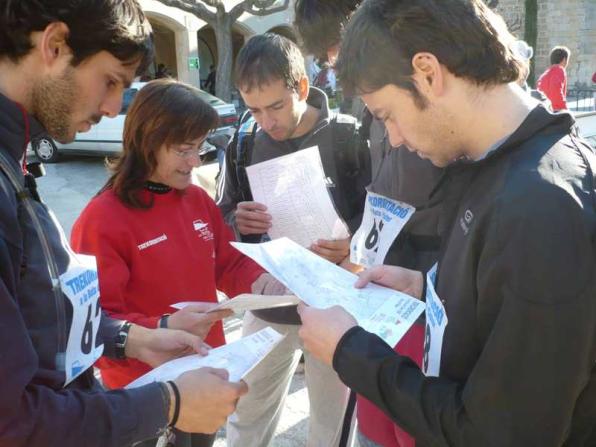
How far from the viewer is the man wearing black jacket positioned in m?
0.96

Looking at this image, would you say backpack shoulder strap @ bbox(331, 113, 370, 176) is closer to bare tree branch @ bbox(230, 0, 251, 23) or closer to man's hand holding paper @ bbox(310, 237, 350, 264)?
man's hand holding paper @ bbox(310, 237, 350, 264)

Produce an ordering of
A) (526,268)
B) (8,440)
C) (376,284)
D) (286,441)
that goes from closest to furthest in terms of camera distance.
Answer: (526,268) < (8,440) < (376,284) < (286,441)

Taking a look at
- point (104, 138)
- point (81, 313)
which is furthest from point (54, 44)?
point (104, 138)

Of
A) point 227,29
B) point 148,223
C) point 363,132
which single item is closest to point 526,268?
point 148,223

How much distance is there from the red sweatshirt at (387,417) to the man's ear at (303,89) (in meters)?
1.15

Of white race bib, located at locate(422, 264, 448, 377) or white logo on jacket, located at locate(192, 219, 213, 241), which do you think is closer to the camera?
white race bib, located at locate(422, 264, 448, 377)

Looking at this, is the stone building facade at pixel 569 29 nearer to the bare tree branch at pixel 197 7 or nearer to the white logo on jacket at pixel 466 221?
the bare tree branch at pixel 197 7

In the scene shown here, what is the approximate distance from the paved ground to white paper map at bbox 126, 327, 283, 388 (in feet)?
5.14

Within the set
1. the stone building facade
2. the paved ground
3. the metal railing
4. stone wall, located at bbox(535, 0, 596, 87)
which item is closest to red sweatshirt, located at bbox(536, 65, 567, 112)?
the metal railing

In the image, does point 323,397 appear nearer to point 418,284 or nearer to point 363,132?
point 418,284

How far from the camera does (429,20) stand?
1233mm

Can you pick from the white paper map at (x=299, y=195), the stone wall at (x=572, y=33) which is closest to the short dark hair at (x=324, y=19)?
the white paper map at (x=299, y=195)

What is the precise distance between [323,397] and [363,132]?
1.15 metres

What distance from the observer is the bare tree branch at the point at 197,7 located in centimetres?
1383
